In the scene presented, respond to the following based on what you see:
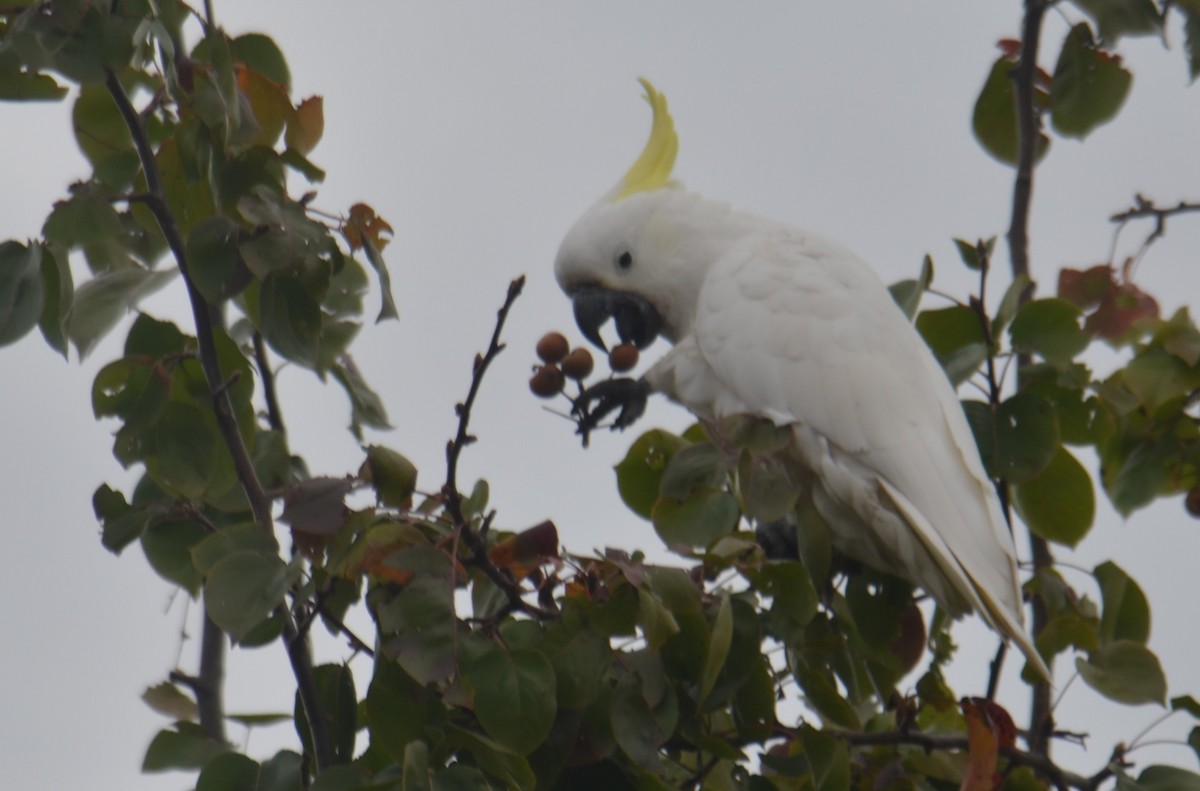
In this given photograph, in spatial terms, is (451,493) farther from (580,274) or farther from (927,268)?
(580,274)

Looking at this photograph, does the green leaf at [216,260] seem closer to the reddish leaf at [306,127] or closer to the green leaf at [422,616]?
the reddish leaf at [306,127]

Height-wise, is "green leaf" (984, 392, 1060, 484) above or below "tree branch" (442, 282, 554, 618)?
above

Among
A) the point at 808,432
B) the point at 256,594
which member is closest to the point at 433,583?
the point at 256,594

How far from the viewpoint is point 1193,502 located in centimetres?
292

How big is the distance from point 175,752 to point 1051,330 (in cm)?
164

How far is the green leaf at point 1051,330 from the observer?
2387 mm

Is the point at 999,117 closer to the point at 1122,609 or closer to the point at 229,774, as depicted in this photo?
the point at 1122,609

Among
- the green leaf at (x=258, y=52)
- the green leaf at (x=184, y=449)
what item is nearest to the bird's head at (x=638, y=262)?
the green leaf at (x=258, y=52)

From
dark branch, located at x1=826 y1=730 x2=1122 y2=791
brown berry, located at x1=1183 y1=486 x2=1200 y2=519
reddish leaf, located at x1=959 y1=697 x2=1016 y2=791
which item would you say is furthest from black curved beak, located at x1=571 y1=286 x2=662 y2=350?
reddish leaf, located at x1=959 y1=697 x2=1016 y2=791

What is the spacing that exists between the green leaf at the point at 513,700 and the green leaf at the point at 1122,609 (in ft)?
3.63

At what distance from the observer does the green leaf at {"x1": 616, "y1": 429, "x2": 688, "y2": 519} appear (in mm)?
2414

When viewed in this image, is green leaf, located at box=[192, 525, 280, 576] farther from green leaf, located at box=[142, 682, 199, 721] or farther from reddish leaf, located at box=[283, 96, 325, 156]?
reddish leaf, located at box=[283, 96, 325, 156]

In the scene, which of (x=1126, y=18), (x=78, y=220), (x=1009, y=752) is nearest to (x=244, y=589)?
(x=78, y=220)

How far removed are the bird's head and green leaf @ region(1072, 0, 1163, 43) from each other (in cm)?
108
